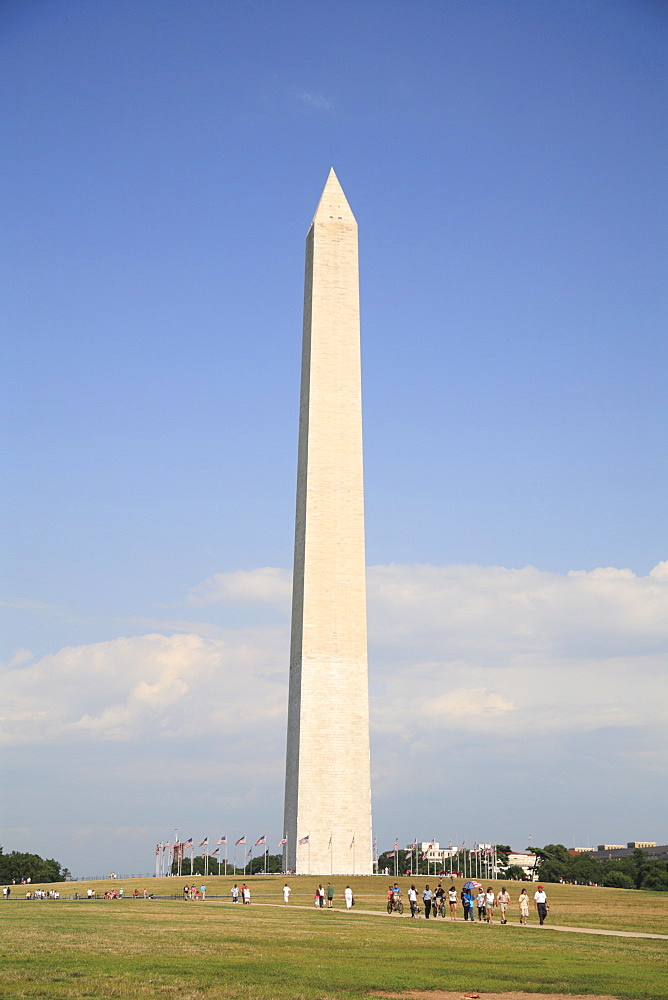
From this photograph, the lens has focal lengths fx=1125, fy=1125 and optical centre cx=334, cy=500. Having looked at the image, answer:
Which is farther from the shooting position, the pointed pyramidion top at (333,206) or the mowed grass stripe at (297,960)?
the pointed pyramidion top at (333,206)

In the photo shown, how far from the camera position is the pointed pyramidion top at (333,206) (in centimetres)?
6194

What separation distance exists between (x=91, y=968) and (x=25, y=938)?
20.0 feet

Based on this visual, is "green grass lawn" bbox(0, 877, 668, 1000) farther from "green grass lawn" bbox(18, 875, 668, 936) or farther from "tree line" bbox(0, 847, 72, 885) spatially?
"tree line" bbox(0, 847, 72, 885)

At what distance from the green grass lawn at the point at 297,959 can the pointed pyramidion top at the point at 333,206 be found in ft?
137

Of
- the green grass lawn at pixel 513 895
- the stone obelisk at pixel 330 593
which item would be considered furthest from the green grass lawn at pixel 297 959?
the stone obelisk at pixel 330 593

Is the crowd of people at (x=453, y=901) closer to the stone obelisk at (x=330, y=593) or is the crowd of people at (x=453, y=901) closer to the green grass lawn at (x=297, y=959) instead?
the green grass lawn at (x=297, y=959)

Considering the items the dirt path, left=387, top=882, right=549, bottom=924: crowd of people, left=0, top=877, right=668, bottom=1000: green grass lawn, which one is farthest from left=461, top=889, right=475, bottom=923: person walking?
the dirt path

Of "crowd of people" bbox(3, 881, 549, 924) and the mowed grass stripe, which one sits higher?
"crowd of people" bbox(3, 881, 549, 924)

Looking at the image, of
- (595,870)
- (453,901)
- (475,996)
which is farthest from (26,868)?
(475,996)

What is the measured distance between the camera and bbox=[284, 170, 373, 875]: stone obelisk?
54188 millimetres

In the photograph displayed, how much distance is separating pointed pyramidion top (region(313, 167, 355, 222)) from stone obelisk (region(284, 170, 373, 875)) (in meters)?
0.11

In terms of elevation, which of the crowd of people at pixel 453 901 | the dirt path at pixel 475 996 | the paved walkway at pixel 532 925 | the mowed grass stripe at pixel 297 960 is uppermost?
the crowd of people at pixel 453 901

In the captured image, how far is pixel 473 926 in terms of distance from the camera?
30.0 metres

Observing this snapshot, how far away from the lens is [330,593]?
186 ft
